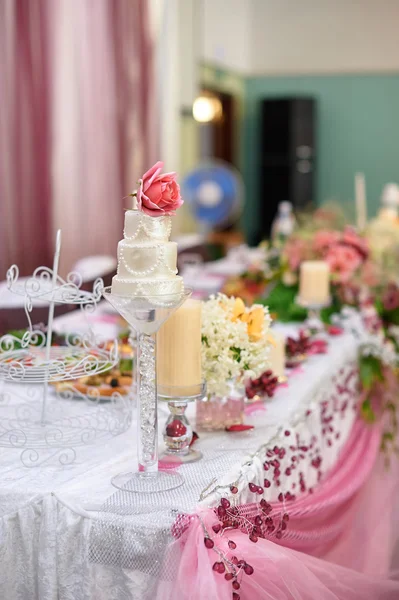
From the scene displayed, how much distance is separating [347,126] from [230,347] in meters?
9.36

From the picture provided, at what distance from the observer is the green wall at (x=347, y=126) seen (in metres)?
10.3

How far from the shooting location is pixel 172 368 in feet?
4.95

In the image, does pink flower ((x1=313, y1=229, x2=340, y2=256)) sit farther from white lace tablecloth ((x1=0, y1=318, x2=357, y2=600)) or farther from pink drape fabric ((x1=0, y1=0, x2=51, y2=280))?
pink drape fabric ((x1=0, y1=0, x2=51, y2=280))

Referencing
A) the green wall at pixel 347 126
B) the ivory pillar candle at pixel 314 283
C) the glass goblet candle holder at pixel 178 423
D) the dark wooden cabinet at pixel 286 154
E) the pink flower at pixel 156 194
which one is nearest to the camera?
the pink flower at pixel 156 194

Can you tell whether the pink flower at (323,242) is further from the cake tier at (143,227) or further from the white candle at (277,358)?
the cake tier at (143,227)

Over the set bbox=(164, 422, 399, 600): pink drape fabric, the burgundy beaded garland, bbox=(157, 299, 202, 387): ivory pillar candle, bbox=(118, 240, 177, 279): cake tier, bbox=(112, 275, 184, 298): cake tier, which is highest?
bbox=(118, 240, 177, 279): cake tier

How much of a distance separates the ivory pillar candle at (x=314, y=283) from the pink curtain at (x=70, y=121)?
2.25 metres

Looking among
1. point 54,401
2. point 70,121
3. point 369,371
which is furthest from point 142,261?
point 70,121

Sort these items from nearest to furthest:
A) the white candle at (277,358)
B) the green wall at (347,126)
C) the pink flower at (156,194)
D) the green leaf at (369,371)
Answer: the pink flower at (156,194), the white candle at (277,358), the green leaf at (369,371), the green wall at (347,126)

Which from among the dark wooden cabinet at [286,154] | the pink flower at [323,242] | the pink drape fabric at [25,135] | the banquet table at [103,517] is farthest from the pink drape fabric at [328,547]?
the dark wooden cabinet at [286,154]

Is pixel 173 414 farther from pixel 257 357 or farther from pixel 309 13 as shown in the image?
pixel 309 13

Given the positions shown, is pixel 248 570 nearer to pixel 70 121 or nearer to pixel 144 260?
pixel 144 260

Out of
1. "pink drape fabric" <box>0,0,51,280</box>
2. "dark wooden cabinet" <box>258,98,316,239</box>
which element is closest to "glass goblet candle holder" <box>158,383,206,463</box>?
"pink drape fabric" <box>0,0,51,280</box>

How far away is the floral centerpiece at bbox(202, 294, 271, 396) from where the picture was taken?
157 centimetres
